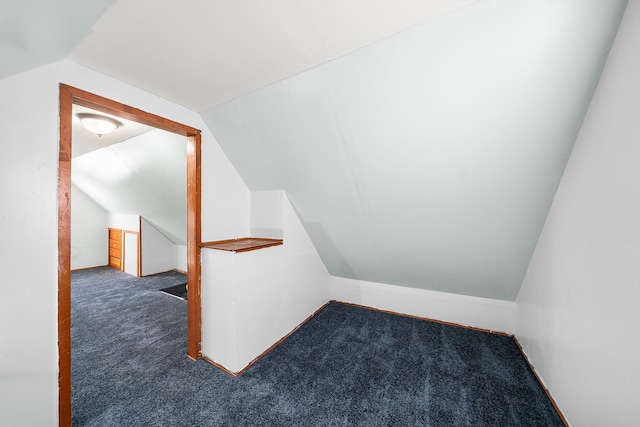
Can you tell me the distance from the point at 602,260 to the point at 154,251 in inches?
239

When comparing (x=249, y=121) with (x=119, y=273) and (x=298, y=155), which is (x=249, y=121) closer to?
(x=298, y=155)

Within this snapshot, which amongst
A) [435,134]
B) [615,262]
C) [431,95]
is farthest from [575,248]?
[431,95]

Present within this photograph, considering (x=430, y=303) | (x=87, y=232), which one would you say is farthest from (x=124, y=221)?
(x=430, y=303)

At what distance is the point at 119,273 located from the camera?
474 cm

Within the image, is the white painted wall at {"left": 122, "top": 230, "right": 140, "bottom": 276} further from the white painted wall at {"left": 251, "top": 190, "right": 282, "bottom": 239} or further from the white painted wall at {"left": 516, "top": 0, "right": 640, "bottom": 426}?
the white painted wall at {"left": 516, "top": 0, "right": 640, "bottom": 426}

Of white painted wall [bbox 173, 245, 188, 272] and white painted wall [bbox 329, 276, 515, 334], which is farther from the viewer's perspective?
white painted wall [bbox 173, 245, 188, 272]

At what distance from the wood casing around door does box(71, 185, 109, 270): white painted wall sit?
0.57 feet

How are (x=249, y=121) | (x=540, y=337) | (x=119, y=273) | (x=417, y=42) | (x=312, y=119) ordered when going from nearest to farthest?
(x=417, y=42)
(x=312, y=119)
(x=540, y=337)
(x=249, y=121)
(x=119, y=273)

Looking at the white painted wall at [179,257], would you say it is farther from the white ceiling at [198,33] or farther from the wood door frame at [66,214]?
the white ceiling at [198,33]

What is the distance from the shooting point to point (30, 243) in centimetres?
123

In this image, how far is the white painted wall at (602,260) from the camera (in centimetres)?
95

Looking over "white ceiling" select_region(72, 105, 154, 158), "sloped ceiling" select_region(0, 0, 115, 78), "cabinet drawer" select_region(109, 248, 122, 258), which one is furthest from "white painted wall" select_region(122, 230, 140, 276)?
"sloped ceiling" select_region(0, 0, 115, 78)

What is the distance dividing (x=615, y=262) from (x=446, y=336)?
1772 millimetres

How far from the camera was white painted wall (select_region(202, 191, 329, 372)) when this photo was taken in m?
1.88
